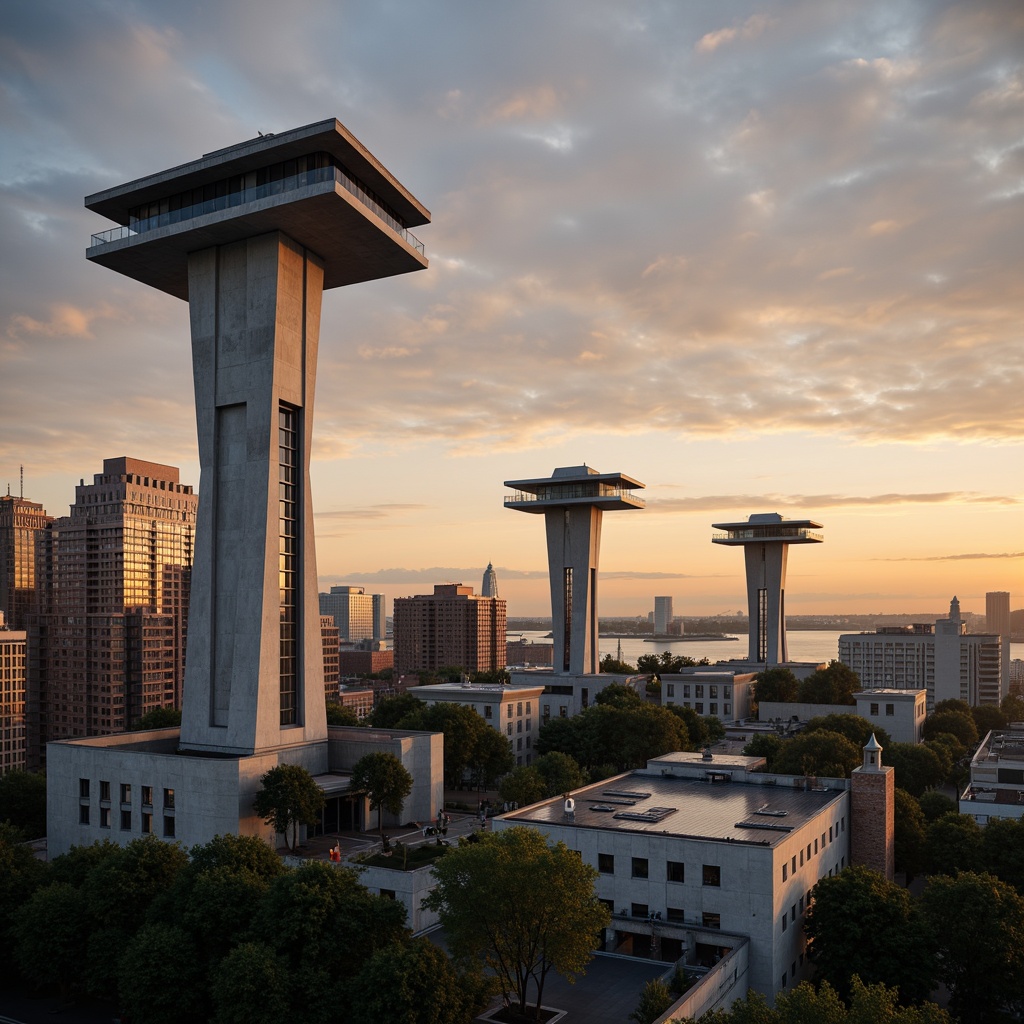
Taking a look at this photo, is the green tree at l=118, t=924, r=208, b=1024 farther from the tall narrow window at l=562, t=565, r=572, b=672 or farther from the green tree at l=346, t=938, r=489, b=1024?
the tall narrow window at l=562, t=565, r=572, b=672

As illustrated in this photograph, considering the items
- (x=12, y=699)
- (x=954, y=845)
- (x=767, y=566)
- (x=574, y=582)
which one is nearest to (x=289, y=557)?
A: (x=954, y=845)

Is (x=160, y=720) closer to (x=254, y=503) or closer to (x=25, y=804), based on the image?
(x=25, y=804)

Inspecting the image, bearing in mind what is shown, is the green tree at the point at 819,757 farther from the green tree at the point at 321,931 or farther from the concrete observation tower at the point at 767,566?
the concrete observation tower at the point at 767,566

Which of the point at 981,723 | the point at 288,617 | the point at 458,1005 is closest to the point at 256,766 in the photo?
the point at 288,617

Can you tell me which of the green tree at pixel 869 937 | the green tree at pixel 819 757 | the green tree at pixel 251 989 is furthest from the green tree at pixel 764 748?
the green tree at pixel 251 989

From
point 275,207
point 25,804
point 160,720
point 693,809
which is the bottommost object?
point 25,804

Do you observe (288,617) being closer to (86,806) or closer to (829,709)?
(86,806)
